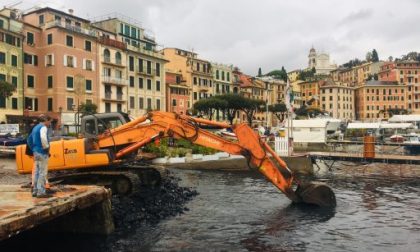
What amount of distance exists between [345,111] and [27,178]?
149066mm

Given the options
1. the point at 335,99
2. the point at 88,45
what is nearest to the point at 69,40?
the point at 88,45

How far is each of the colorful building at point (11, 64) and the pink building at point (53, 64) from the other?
134 cm

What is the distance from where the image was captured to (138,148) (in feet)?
49.7

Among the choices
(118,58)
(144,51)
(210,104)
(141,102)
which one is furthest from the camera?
(210,104)

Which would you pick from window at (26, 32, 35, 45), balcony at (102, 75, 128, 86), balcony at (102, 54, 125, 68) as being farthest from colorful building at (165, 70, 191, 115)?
window at (26, 32, 35, 45)

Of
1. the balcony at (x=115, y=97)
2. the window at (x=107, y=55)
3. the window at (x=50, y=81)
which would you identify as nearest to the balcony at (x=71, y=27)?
the window at (x=107, y=55)

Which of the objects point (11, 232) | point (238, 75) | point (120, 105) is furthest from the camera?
A: point (238, 75)

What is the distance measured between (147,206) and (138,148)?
2.16 m

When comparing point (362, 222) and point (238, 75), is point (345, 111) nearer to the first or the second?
point (238, 75)

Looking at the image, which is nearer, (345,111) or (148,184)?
(148,184)

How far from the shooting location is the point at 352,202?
18.4 metres

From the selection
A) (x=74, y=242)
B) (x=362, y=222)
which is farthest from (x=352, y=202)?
(x=74, y=242)

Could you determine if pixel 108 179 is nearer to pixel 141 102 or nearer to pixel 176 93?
pixel 141 102

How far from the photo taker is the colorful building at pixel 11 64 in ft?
178
